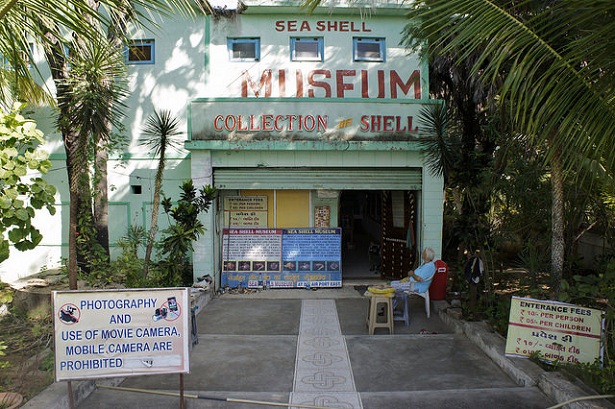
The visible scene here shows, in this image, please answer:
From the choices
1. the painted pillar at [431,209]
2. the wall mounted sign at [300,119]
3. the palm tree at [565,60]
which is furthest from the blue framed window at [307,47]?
the palm tree at [565,60]

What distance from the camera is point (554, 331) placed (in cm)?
510

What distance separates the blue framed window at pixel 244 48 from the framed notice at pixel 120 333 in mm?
6978

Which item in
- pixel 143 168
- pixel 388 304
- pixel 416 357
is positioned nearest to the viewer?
pixel 416 357

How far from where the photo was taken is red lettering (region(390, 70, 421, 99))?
9.95 meters

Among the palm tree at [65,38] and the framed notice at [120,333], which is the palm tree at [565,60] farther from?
the framed notice at [120,333]

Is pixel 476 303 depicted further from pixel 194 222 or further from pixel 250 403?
pixel 194 222

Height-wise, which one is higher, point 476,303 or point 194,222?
point 194,222

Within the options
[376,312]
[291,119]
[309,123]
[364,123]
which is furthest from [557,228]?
[291,119]

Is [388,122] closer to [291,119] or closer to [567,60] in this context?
[291,119]

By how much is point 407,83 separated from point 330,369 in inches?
269

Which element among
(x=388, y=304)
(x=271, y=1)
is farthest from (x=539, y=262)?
(x=271, y=1)

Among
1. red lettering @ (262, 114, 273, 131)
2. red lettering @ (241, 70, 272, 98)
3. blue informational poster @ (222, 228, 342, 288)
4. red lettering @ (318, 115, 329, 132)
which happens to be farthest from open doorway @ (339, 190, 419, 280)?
red lettering @ (241, 70, 272, 98)

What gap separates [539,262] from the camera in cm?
634

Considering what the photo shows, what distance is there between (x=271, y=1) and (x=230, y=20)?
3.37 ft
